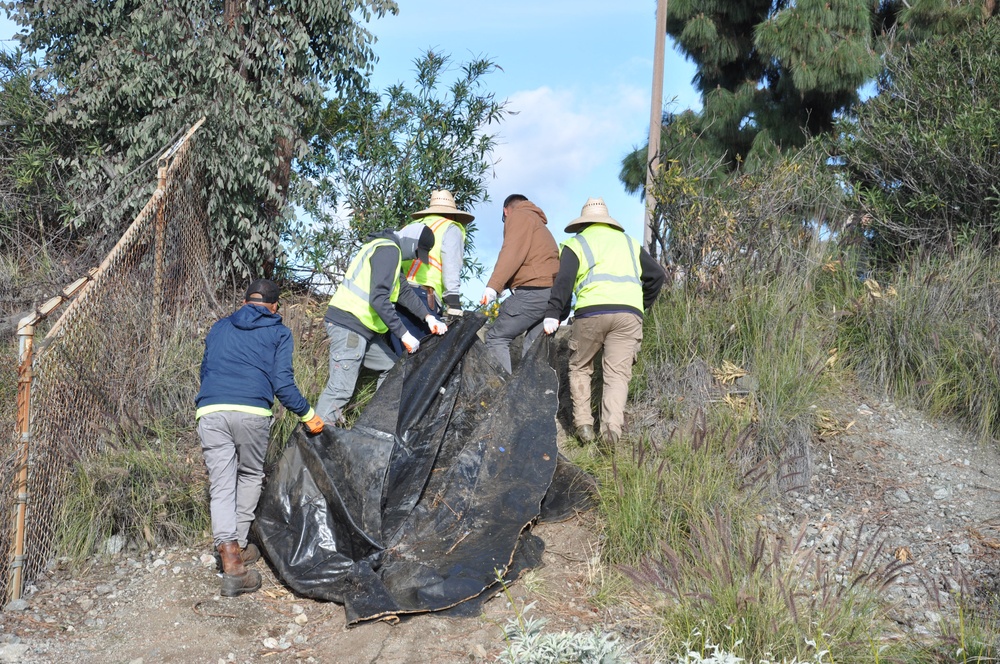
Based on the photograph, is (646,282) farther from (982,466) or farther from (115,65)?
(115,65)

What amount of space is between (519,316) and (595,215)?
0.87 metres

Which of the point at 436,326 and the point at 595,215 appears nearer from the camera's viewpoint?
the point at 436,326

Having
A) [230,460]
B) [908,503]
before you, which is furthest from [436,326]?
[908,503]

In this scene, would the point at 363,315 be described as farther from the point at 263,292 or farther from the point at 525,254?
the point at 525,254

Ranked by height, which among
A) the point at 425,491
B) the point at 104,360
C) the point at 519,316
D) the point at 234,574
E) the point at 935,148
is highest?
the point at 935,148

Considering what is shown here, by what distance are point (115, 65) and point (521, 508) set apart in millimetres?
5319

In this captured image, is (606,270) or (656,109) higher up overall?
(656,109)

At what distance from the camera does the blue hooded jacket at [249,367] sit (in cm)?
467

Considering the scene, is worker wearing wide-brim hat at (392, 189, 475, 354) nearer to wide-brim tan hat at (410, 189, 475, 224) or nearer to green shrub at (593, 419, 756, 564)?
wide-brim tan hat at (410, 189, 475, 224)

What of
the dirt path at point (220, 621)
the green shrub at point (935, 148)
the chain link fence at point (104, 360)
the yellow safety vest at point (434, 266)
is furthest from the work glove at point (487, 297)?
the green shrub at point (935, 148)

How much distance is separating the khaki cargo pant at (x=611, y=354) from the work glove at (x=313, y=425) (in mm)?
1866

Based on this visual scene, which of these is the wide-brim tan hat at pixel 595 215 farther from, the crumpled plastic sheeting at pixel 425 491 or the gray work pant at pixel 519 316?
the crumpled plastic sheeting at pixel 425 491

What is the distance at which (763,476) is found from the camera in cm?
515

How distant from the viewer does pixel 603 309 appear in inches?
233
